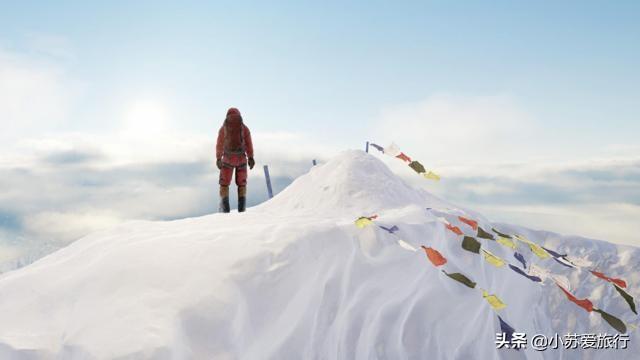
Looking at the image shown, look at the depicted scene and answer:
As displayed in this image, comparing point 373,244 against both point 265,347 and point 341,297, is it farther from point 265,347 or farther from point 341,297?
point 265,347

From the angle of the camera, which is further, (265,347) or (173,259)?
(173,259)

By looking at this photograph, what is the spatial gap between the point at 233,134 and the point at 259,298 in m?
4.51

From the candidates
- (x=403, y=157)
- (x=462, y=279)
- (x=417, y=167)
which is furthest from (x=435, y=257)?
(x=403, y=157)

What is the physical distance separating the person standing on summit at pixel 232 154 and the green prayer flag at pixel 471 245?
4.01 metres

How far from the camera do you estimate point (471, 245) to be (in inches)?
207

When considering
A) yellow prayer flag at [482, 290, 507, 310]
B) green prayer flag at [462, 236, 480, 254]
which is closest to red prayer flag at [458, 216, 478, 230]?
green prayer flag at [462, 236, 480, 254]

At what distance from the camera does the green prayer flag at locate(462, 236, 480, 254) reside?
5.22 m

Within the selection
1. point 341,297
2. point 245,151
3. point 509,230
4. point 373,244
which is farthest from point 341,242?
point 509,230

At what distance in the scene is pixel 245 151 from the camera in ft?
26.5

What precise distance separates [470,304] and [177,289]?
2.58 meters

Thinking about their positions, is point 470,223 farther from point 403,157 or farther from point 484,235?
point 403,157

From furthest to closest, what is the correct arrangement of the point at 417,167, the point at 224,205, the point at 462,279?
the point at 224,205 < the point at 417,167 < the point at 462,279

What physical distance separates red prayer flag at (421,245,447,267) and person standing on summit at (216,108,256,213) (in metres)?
4.11

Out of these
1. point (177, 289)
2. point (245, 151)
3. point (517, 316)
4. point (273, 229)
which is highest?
point (245, 151)
